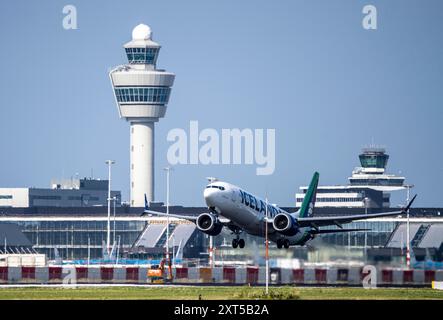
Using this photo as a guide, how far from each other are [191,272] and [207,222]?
626 centimetres

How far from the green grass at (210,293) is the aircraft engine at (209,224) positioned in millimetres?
13935

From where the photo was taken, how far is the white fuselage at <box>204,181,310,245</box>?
404ft

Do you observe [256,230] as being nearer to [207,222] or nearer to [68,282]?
[207,222]

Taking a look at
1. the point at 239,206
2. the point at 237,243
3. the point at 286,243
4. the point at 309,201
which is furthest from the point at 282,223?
the point at 309,201

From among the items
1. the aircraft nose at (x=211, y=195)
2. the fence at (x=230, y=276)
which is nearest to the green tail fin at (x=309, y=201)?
the fence at (x=230, y=276)

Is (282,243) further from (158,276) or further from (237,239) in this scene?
(158,276)

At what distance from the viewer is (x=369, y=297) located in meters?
97.9

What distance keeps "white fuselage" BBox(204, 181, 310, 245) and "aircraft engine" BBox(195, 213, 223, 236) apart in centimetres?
120

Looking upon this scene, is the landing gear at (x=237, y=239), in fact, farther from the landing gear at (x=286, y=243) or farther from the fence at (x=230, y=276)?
the landing gear at (x=286, y=243)

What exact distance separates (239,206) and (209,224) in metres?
3.91

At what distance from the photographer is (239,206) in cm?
12444

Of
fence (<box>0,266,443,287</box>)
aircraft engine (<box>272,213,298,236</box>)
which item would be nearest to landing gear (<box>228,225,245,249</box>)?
fence (<box>0,266,443,287</box>)
